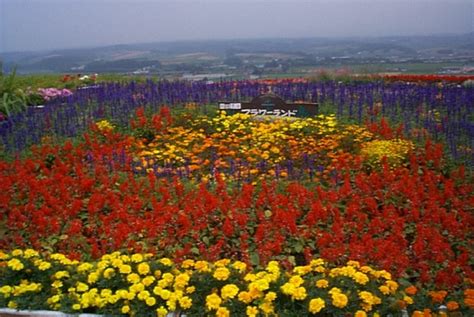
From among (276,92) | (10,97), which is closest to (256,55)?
(276,92)

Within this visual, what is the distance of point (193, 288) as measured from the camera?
12.2ft

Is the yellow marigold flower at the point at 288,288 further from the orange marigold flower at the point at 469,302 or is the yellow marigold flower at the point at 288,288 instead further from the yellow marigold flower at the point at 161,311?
the orange marigold flower at the point at 469,302

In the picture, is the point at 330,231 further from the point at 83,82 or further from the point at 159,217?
the point at 83,82

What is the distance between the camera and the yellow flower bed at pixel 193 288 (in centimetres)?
355

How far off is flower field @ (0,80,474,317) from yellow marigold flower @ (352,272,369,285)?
1 cm

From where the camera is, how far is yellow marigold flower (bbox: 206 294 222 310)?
A: 3.54 metres

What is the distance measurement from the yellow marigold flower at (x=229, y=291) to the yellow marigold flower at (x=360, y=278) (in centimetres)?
81

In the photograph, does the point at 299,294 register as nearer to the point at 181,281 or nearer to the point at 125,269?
the point at 181,281

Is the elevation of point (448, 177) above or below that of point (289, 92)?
below

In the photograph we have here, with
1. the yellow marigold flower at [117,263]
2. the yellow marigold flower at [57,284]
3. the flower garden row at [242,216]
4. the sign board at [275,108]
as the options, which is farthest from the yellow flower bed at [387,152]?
the yellow marigold flower at [57,284]

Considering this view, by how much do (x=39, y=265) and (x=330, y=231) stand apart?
2.43 metres

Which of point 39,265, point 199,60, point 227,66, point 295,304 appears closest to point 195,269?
point 295,304

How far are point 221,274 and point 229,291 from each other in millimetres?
185

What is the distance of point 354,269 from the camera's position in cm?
386
